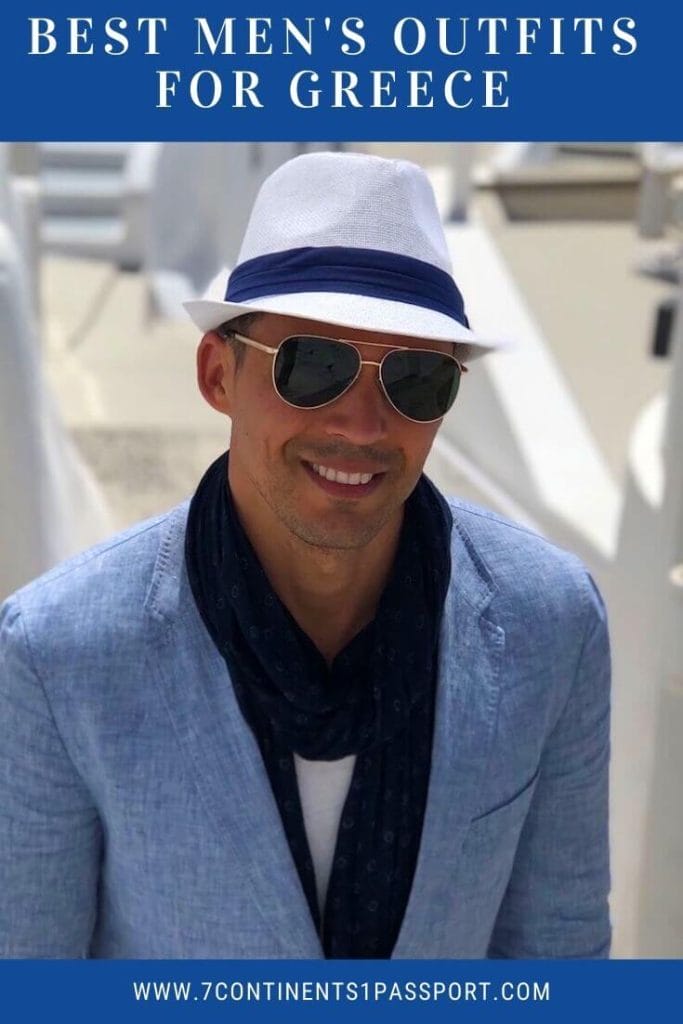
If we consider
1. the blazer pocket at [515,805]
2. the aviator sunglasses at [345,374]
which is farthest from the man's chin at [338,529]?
the blazer pocket at [515,805]

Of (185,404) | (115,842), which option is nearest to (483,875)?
(115,842)

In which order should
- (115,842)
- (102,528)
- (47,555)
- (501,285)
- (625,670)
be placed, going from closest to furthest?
(115,842)
(47,555)
(625,670)
(102,528)
(501,285)

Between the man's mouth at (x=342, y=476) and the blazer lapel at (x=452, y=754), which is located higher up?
the man's mouth at (x=342, y=476)

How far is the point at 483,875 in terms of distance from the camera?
65.1 inches

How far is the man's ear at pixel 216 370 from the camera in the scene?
1.60 metres

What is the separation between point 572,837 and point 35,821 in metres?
0.61

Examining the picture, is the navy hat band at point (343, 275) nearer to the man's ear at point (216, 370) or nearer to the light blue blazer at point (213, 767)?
the man's ear at point (216, 370)

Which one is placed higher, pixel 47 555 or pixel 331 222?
pixel 331 222

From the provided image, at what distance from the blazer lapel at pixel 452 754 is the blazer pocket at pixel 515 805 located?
0.06 feet

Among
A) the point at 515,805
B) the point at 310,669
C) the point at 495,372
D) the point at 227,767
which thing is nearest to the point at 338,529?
the point at 310,669

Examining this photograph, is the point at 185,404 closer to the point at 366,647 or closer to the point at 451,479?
the point at 451,479

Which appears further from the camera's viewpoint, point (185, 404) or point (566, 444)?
point (185, 404)

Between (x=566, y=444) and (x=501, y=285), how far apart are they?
830mm

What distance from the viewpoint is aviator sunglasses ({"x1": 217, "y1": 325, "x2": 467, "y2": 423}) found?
4.85ft
